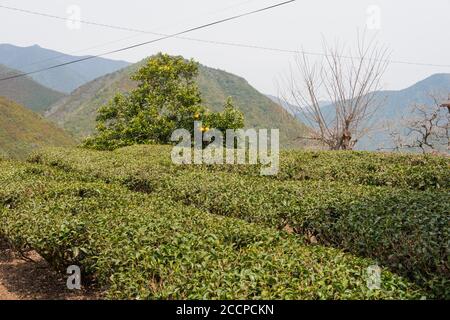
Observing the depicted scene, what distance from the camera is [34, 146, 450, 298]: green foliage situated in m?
4.98

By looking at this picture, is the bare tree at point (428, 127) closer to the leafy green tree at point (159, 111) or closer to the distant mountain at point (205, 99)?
the leafy green tree at point (159, 111)

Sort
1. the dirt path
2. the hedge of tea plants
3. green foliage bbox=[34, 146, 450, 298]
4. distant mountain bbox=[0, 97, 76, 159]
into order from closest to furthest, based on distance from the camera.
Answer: the hedge of tea plants → green foliage bbox=[34, 146, 450, 298] → the dirt path → distant mountain bbox=[0, 97, 76, 159]

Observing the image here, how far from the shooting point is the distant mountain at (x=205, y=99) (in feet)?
297

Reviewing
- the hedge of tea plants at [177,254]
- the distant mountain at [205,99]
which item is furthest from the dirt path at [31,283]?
the distant mountain at [205,99]

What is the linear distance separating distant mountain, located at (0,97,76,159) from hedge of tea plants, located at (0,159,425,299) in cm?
5431

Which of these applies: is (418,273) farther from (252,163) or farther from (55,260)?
(252,163)

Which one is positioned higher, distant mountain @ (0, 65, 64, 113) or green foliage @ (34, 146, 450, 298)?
distant mountain @ (0, 65, 64, 113)

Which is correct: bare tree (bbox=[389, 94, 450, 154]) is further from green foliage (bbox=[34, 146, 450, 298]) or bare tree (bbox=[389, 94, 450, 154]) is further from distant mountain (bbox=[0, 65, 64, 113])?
distant mountain (bbox=[0, 65, 64, 113])

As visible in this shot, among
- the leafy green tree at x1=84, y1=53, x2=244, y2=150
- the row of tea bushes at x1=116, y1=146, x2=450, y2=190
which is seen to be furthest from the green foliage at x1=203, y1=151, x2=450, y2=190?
the leafy green tree at x1=84, y1=53, x2=244, y2=150

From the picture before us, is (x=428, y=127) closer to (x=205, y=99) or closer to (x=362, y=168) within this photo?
(x=362, y=168)

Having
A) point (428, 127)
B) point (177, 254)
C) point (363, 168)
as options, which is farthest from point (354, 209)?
point (428, 127)

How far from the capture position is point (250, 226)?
219 inches

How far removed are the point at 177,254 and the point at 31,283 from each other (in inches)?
133

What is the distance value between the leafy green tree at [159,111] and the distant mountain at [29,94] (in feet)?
363
